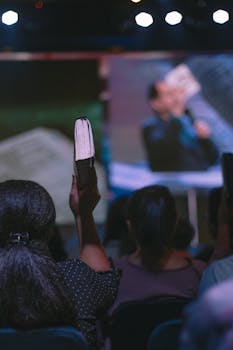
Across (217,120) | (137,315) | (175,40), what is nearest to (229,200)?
(137,315)

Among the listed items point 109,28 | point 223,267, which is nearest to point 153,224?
point 223,267

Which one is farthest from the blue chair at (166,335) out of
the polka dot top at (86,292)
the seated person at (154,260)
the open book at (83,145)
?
the seated person at (154,260)

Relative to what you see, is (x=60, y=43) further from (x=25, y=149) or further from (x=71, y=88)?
(x=25, y=149)

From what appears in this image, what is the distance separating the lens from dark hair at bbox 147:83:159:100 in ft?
19.2

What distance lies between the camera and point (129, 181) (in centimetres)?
581

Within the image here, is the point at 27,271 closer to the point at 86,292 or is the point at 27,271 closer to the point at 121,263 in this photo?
the point at 86,292

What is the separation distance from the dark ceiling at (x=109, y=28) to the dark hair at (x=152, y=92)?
0.33m

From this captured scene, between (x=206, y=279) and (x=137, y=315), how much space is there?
44cm

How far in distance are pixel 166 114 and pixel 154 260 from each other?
2.99 metres

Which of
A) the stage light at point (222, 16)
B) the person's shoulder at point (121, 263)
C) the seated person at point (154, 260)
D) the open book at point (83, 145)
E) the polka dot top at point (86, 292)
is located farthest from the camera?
the stage light at point (222, 16)

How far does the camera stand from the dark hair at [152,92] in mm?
5854

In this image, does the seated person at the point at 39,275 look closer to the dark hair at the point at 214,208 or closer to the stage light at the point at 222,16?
the dark hair at the point at 214,208

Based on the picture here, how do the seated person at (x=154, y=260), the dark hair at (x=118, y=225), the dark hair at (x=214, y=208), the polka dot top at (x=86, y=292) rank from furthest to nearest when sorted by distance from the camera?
1. the dark hair at (x=118, y=225)
2. the dark hair at (x=214, y=208)
3. the seated person at (x=154, y=260)
4. the polka dot top at (x=86, y=292)

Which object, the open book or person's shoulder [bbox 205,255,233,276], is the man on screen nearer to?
the open book
